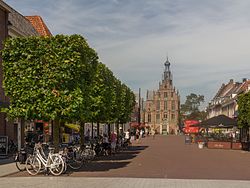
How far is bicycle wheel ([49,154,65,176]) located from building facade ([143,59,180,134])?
13422 cm

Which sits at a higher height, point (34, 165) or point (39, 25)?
point (39, 25)

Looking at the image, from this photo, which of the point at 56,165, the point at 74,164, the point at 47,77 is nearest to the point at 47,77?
the point at 47,77

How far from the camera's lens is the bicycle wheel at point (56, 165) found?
1822 cm

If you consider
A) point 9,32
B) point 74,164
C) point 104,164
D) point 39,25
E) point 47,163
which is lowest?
point 104,164

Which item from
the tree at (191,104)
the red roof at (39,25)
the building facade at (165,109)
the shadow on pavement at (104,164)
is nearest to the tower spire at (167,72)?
the building facade at (165,109)

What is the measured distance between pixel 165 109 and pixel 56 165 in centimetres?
13651

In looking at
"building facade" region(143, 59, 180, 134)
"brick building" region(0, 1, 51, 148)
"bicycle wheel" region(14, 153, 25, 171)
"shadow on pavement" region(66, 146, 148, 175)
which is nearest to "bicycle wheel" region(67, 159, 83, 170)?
"shadow on pavement" region(66, 146, 148, 175)

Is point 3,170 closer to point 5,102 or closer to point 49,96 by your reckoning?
point 49,96

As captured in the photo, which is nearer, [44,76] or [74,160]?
[44,76]

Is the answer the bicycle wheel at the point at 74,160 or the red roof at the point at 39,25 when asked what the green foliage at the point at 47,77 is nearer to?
the bicycle wheel at the point at 74,160

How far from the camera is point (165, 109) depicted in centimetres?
15388

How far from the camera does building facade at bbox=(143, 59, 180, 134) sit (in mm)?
152750

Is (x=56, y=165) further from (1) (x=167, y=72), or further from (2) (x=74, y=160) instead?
(1) (x=167, y=72)

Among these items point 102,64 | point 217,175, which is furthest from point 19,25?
point 217,175
